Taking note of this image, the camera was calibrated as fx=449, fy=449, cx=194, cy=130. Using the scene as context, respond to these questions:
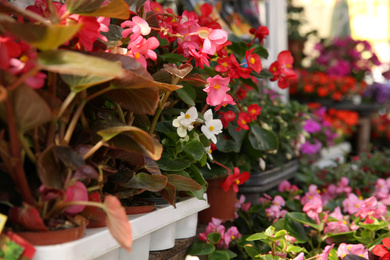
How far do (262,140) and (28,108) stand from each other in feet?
2.23

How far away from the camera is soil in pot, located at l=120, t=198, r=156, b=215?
2.32 ft

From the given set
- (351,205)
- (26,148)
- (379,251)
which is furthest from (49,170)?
(351,205)

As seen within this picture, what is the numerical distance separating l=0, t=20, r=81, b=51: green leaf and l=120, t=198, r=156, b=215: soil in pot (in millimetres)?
307

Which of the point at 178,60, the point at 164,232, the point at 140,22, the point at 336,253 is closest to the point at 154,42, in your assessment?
the point at 140,22

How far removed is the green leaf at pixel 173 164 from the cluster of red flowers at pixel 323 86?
2269 millimetres

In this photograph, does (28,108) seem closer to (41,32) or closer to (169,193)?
(41,32)

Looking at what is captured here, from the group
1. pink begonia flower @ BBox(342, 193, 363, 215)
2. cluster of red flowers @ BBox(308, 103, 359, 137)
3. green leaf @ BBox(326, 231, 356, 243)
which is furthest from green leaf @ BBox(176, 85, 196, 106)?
cluster of red flowers @ BBox(308, 103, 359, 137)

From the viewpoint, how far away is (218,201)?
1.04 meters

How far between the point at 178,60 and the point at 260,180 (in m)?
0.49

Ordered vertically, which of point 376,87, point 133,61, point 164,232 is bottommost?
point 376,87

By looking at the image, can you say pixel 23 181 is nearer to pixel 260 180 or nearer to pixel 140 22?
pixel 140 22

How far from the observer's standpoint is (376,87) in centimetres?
337

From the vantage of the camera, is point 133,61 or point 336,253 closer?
point 133,61

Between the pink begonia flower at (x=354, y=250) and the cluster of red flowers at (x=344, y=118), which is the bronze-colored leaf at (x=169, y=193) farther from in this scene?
the cluster of red flowers at (x=344, y=118)
